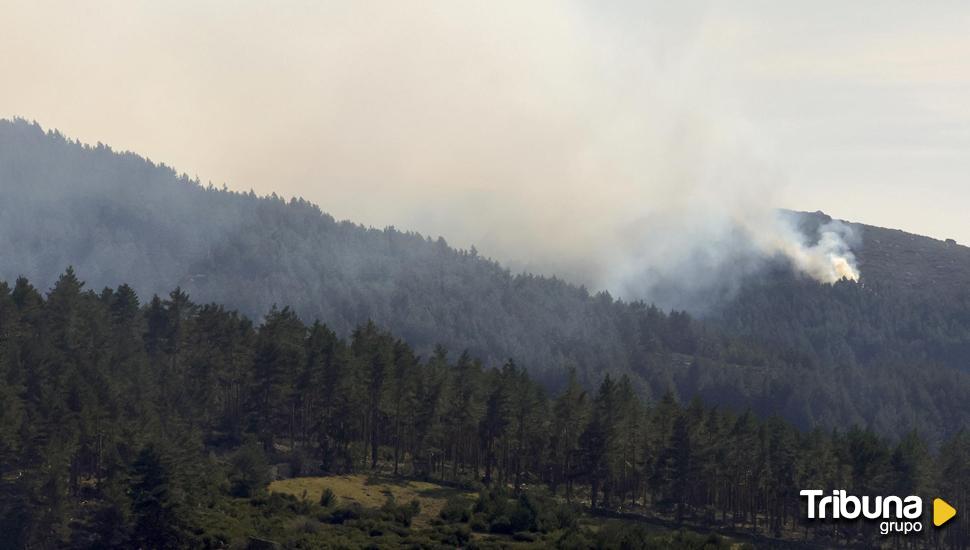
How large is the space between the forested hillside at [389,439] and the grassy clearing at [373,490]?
1850 mm

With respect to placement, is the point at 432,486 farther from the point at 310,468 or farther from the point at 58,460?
the point at 58,460

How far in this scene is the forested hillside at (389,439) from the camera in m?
102

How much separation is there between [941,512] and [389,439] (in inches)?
2180

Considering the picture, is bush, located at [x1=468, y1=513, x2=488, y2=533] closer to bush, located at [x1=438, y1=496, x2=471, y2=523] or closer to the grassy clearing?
bush, located at [x1=438, y1=496, x2=471, y2=523]

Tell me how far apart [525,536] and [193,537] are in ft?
91.2

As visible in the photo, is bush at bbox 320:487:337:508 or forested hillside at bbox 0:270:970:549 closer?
forested hillside at bbox 0:270:970:549

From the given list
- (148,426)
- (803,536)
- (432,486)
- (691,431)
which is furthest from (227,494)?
(803,536)

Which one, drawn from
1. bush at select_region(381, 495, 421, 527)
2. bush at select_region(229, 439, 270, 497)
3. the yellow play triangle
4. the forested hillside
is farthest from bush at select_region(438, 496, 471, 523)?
the yellow play triangle

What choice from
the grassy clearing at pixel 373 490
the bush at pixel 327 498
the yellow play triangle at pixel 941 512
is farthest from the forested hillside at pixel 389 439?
the grassy clearing at pixel 373 490

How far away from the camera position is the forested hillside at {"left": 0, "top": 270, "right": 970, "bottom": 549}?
3999 inches

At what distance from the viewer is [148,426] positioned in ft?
338

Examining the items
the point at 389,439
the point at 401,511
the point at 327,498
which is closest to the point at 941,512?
the point at 401,511

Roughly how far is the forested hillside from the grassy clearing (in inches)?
72.8

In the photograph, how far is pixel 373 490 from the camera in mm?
115625
